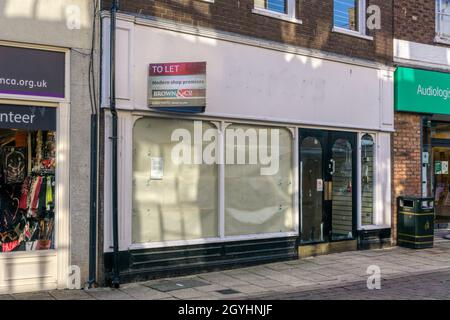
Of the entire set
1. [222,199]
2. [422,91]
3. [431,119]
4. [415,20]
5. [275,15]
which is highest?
[415,20]

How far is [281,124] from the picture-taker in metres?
10.4

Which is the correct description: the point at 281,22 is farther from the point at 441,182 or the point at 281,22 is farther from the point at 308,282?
the point at 441,182

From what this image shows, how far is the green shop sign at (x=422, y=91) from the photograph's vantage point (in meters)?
12.4

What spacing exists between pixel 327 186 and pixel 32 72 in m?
6.13

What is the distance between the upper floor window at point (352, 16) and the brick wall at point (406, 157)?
2.14 m

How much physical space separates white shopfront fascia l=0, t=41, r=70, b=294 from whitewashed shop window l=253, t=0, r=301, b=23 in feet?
12.8

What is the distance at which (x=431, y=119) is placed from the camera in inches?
530

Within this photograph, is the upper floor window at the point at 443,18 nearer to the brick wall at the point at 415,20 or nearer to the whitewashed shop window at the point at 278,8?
the brick wall at the point at 415,20

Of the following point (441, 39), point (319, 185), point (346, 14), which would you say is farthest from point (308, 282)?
point (441, 39)

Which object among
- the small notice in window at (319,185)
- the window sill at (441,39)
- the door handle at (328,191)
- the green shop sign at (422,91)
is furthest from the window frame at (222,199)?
the window sill at (441,39)

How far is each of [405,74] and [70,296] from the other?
28.7 ft

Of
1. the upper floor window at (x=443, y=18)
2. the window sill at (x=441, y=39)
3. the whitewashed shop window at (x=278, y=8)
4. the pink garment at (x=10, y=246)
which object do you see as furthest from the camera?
the upper floor window at (x=443, y=18)

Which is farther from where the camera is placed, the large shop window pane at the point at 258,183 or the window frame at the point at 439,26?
the window frame at the point at 439,26

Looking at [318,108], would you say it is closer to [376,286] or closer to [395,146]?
[395,146]
